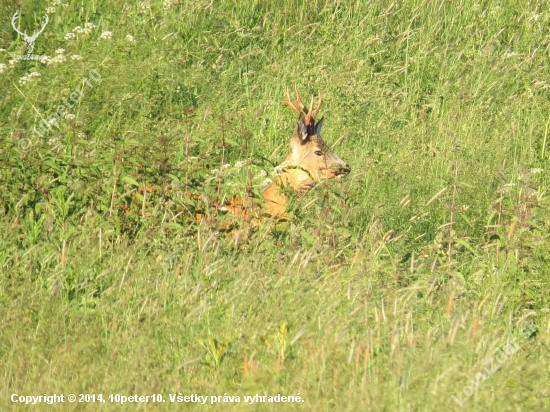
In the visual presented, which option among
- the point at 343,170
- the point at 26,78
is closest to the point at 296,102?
the point at 343,170

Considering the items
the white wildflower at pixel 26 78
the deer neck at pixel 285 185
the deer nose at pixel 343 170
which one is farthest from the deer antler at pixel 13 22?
the deer nose at pixel 343 170

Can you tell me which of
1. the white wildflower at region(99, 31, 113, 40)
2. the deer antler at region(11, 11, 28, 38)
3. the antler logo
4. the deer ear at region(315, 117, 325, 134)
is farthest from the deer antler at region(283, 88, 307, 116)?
the deer antler at region(11, 11, 28, 38)

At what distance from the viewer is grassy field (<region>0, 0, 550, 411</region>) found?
4.54 meters

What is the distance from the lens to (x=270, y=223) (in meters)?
5.98

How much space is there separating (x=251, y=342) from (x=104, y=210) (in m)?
1.73

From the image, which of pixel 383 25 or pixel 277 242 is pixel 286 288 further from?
pixel 383 25

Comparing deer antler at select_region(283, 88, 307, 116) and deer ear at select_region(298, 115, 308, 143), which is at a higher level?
deer antler at select_region(283, 88, 307, 116)

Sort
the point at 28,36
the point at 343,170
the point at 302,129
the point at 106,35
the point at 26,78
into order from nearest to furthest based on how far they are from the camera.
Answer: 1. the point at 343,170
2. the point at 26,78
3. the point at 302,129
4. the point at 106,35
5. the point at 28,36

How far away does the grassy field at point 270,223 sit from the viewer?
14.9ft

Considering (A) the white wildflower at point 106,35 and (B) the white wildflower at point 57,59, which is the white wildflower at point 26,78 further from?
(A) the white wildflower at point 106,35

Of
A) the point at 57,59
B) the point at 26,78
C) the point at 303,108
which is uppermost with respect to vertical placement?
the point at 57,59

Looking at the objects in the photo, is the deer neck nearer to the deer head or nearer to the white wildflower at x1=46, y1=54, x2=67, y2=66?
the deer head

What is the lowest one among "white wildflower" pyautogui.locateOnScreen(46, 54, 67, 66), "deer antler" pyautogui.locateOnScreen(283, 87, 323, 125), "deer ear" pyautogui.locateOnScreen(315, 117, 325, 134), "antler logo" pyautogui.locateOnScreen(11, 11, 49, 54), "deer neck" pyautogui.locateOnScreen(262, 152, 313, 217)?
"deer neck" pyautogui.locateOnScreen(262, 152, 313, 217)

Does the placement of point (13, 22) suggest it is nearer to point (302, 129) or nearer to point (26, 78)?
point (26, 78)
